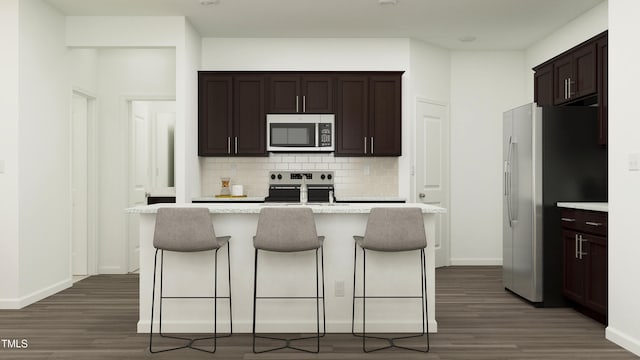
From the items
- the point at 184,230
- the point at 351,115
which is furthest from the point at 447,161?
the point at 184,230

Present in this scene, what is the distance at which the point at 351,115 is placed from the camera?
6.76 metres

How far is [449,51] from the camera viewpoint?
754 centimetres

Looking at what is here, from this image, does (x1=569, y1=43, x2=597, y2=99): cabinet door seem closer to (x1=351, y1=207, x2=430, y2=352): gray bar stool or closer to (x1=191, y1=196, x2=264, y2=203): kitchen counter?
(x1=351, y1=207, x2=430, y2=352): gray bar stool

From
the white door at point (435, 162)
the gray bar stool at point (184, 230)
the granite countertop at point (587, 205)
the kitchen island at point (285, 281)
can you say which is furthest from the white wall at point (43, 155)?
the granite countertop at point (587, 205)

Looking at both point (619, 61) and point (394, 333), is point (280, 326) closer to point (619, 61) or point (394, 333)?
point (394, 333)

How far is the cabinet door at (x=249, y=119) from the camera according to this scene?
674cm

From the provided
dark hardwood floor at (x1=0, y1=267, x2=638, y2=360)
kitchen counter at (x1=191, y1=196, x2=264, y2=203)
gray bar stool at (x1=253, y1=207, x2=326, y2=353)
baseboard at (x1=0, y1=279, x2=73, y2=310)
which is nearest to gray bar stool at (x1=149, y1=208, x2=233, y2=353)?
gray bar stool at (x1=253, y1=207, x2=326, y2=353)

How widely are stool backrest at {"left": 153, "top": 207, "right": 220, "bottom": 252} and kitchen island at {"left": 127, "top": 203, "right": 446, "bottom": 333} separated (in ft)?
1.32

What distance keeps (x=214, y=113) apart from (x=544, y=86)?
3.77 metres

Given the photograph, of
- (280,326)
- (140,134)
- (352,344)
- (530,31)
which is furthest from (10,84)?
(530,31)

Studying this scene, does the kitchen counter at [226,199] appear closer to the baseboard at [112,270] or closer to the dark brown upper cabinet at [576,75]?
the baseboard at [112,270]

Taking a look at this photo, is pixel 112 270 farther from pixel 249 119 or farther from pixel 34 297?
pixel 249 119

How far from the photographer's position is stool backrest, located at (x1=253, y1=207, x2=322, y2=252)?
381cm

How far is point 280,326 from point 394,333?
874 mm
